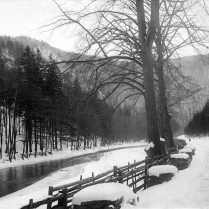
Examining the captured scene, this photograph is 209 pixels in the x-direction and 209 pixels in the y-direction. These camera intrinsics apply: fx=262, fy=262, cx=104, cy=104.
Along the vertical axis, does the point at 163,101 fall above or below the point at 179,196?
above

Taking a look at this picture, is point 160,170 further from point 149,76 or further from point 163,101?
point 163,101

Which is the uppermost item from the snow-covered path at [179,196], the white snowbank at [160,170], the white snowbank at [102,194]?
the white snowbank at [102,194]

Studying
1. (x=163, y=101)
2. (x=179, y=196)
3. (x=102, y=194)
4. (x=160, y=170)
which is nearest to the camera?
(x=102, y=194)

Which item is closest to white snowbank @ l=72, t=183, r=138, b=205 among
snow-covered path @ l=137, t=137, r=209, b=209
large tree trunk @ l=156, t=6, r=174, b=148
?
snow-covered path @ l=137, t=137, r=209, b=209

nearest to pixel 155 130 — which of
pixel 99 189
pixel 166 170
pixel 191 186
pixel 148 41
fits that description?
pixel 166 170

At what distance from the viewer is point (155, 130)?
12.5m

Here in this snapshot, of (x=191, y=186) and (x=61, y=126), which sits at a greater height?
(x=61, y=126)

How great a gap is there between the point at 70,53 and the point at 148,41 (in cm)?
385

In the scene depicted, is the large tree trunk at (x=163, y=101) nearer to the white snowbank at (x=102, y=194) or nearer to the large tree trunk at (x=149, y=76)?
the large tree trunk at (x=149, y=76)

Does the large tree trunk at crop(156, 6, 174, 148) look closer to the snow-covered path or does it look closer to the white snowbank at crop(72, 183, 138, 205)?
the snow-covered path

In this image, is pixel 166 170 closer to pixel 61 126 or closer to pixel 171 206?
pixel 171 206

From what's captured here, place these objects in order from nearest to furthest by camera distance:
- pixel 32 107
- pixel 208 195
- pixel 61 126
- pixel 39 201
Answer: pixel 39 201 → pixel 208 195 → pixel 32 107 → pixel 61 126

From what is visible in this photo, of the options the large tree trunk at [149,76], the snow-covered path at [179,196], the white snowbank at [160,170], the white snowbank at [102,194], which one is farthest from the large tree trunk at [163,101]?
the white snowbank at [102,194]

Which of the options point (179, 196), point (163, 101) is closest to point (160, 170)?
point (179, 196)
